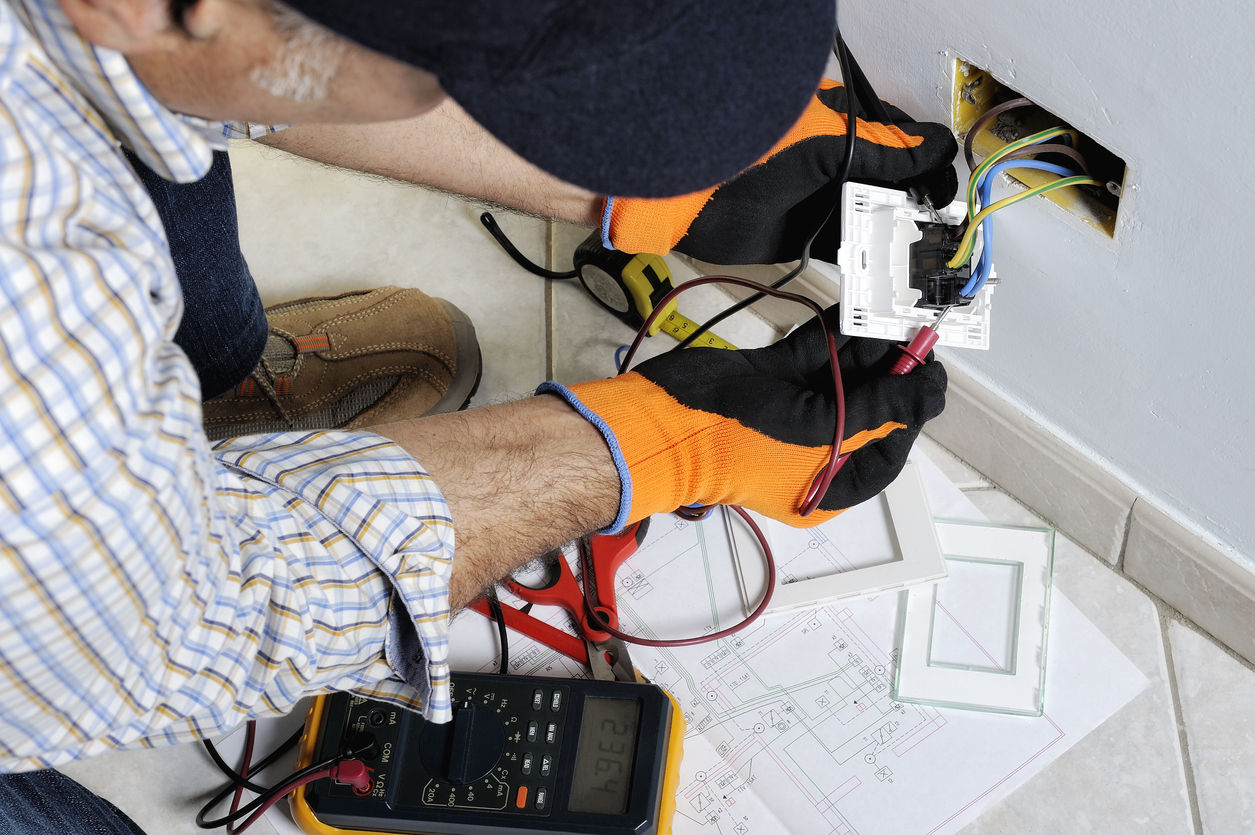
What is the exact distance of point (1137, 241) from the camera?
25.8 inches

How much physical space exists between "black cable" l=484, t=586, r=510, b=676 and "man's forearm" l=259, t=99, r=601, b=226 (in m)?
0.36

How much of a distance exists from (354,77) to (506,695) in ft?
1.79

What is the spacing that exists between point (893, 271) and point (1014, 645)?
14.0 inches

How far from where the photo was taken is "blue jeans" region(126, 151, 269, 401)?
2.69 feet

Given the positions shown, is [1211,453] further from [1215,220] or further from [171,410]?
[171,410]

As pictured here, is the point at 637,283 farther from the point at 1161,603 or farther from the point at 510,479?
the point at 1161,603

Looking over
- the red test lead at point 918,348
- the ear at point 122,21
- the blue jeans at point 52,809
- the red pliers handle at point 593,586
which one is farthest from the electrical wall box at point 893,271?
the blue jeans at point 52,809

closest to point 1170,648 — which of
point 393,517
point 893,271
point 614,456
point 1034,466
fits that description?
point 1034,466

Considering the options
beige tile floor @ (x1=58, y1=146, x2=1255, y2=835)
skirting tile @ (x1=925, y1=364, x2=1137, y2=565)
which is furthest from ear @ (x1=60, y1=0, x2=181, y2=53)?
skirting tile @ (x1=925, y1=364, x2=1137, y2=565)

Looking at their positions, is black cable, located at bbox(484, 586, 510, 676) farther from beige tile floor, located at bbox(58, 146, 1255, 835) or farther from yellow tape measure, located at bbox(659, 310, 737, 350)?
yellow tape measure, located at bbox(659, 310, 737, 350)

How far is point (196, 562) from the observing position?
52 centimetres

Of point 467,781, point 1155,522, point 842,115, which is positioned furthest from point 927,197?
point 467,781

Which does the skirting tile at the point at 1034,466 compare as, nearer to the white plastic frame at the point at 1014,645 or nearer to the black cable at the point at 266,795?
the white plastic frame at the point at 1014,645

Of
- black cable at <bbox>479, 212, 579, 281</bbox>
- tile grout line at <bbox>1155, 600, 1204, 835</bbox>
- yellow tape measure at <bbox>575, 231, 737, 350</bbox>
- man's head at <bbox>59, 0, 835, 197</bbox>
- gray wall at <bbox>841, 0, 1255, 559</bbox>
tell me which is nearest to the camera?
man's head at <bbox>59, 0, 835, 197</bbox>
